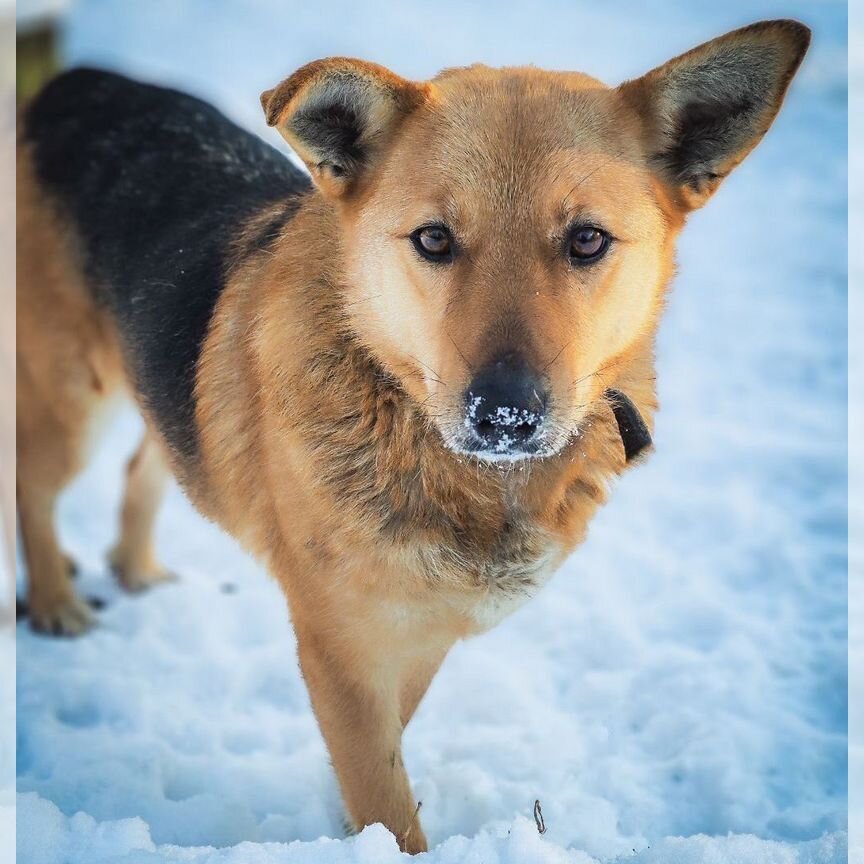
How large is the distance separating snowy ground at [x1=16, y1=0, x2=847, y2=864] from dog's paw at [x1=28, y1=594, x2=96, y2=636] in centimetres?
6

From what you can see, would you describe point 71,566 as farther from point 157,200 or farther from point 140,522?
point 157,200

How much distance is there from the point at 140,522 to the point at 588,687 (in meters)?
2.14

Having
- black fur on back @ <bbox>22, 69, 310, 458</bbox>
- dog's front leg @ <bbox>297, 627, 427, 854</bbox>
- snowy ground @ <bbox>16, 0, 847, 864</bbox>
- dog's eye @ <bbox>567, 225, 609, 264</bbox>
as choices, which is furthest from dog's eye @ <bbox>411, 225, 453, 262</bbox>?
snowy ground @ <bbox>16, 0, 847, 864</bbox>

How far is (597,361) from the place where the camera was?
2.62 meters

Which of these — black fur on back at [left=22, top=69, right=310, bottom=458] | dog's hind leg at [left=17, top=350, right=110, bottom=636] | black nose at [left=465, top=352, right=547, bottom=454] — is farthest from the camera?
dog's hind leg at [left=17, top=350, right=110, bottom=636]

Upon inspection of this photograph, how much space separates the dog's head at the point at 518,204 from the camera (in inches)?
95.0

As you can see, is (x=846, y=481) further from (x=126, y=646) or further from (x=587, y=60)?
(x=587, y=60)

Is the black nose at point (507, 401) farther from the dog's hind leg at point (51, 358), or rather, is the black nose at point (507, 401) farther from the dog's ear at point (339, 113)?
the dog's hind leg at point (51, 358)

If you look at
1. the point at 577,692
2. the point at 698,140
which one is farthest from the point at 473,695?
the point at 698,140

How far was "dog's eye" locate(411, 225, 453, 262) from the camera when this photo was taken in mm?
2531

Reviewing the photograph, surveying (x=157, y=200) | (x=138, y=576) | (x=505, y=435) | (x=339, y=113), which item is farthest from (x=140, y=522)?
(x=505, y=435)

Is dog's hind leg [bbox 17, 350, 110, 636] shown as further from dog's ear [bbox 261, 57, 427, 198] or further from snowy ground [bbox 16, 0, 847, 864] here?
dog's ear [bbox 261, 57, 427, 198]

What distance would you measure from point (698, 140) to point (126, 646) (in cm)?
301

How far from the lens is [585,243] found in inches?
99.6
